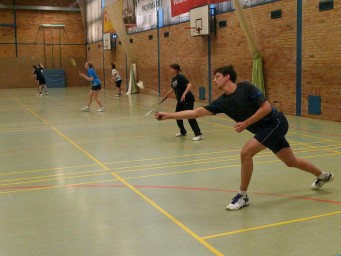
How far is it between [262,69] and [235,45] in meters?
2.19

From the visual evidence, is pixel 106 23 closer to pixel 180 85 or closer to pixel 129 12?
pixel 129 12

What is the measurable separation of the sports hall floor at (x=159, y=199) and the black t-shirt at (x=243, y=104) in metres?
1.11

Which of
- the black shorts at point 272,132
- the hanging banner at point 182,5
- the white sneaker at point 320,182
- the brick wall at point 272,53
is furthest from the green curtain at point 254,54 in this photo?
the black shorts at point 272,132

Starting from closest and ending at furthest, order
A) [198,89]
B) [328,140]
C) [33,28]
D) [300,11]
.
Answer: [328,140] → [300,11] → [198,89] → [33,28]

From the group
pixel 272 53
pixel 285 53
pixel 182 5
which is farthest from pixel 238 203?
pixel 182 5

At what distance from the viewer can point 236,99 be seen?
506 cm

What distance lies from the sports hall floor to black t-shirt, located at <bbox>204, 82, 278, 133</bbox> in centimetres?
111

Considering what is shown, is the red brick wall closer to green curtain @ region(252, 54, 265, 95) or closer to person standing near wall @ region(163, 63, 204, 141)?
green curtain @ region(252, 54, 265, 95)

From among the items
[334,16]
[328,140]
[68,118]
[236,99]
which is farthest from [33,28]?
[236,99]

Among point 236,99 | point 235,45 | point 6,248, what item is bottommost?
point 6,248

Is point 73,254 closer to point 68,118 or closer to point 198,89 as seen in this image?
point 68,118

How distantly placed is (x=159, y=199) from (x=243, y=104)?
1.72 m

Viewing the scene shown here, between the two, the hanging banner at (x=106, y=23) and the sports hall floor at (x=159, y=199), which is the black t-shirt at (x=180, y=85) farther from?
the hanging banner at (x=106, y=23)

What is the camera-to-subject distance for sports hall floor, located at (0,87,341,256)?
421 centimetres
